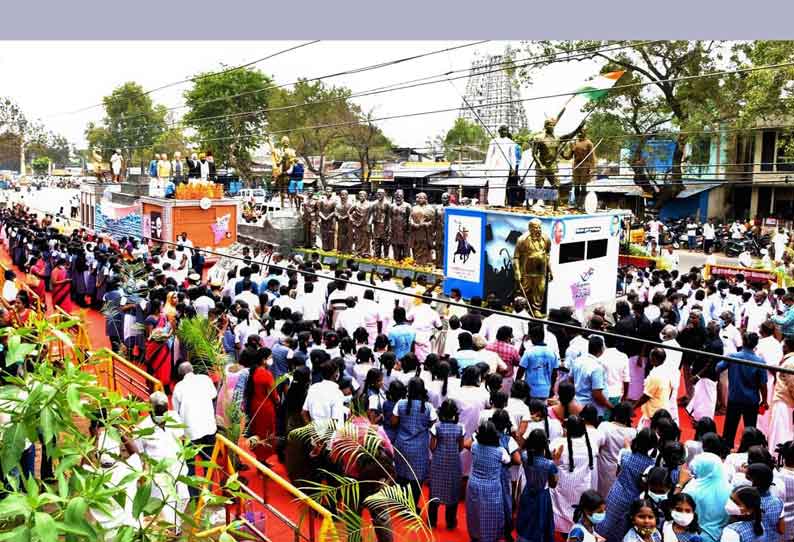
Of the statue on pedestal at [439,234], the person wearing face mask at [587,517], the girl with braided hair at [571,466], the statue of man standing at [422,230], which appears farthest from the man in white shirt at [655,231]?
the person wearing face mask at [587,517]

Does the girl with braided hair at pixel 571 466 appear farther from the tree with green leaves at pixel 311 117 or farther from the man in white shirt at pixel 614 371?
the tree with green leaves at pixel 311 117

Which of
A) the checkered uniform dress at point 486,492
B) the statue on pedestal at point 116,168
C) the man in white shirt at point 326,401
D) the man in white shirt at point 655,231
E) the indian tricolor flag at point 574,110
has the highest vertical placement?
the indian tricolor flag at point 574,110

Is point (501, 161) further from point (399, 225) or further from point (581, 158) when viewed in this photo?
point (399, 225)

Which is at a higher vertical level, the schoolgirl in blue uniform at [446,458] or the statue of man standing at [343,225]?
the statue of man standing at [343,225]

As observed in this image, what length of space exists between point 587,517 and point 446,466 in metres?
1.58

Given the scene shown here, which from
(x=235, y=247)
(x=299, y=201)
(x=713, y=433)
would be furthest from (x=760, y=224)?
(x=713, y=433)

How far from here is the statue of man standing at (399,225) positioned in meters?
18.0

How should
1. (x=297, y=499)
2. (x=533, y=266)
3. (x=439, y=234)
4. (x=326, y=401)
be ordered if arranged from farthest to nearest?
(x=439, y=234) → (x=533, y=266) → (x=326, y=401) → (x=297, y=499)

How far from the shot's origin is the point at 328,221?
67.1 feet

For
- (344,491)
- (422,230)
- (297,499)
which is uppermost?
(422,230)

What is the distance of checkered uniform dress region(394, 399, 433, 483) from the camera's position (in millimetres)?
6508

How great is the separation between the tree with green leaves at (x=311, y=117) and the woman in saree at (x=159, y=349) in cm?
3122

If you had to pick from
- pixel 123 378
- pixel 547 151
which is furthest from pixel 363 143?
pixel 123 378

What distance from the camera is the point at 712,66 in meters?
27.6
